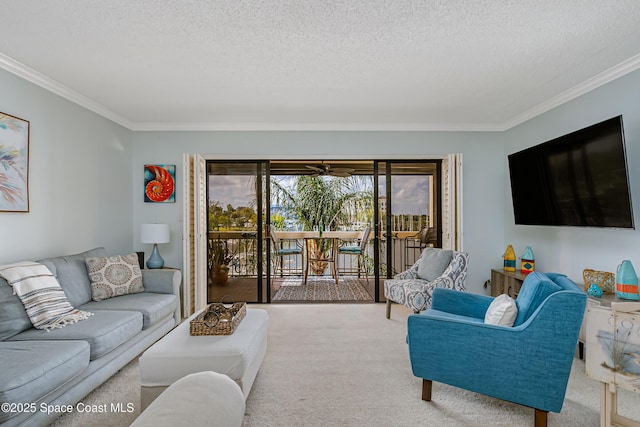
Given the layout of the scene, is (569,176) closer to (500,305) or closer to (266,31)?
(500,305)

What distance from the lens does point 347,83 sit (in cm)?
312

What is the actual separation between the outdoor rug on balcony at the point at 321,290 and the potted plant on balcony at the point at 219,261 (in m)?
0.81

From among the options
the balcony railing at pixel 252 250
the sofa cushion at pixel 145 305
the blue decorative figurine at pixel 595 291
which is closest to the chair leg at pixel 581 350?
the blue decorative figurine at pixel 595 291

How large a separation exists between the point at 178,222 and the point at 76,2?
2899mm

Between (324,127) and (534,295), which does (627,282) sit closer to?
(534,295)

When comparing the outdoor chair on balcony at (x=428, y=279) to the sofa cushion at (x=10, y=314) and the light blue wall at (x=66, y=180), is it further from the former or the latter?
the light blue wall at (x=66, y=180)

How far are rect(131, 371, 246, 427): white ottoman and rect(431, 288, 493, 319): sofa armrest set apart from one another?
2267mm

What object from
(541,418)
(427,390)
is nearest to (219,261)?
(427,390)

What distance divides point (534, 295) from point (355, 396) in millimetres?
1302

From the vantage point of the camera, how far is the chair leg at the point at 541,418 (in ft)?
6.06

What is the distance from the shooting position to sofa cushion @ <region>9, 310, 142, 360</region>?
85.7 inches

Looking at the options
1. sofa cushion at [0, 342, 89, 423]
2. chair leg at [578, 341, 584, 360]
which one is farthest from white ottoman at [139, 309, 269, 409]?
chair leg at [578, 341, 584, 360]

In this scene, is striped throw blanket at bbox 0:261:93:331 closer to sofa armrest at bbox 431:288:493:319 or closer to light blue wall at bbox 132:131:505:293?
light blue wall at bbox 132:131:505:293

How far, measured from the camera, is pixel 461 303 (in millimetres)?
2688
